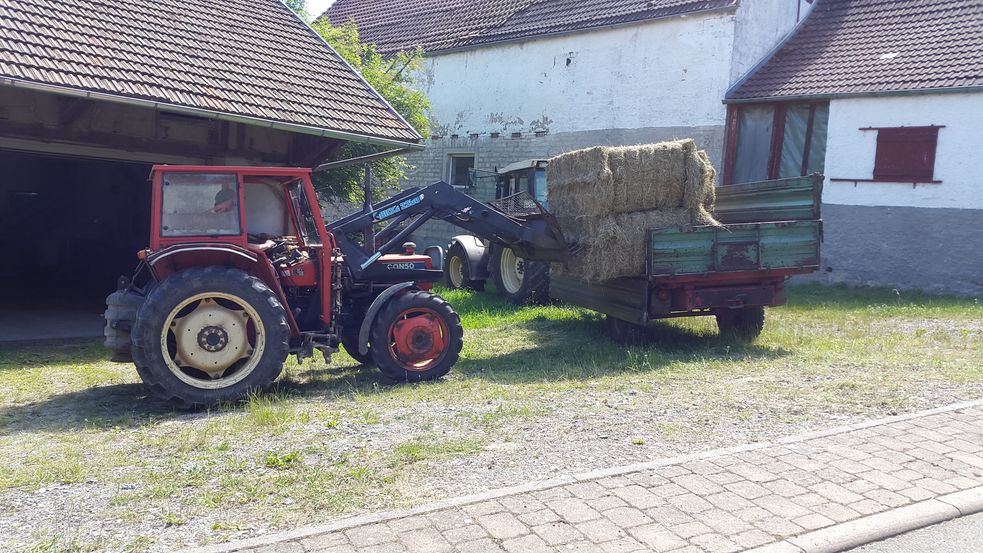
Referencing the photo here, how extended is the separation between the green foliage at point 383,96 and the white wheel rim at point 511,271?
10.9 ft

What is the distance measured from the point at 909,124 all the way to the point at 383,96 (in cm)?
1003

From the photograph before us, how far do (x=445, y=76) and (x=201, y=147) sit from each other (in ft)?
36.4

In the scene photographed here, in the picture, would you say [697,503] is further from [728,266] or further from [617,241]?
[728,266]

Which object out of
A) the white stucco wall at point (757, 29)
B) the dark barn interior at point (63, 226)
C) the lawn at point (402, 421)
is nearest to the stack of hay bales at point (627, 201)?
the lawn at point (402, 421)

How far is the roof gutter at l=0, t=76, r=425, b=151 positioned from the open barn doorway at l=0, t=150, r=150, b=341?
5.33 m

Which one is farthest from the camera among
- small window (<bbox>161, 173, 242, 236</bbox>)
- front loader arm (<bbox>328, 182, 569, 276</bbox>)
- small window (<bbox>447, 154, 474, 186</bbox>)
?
small window (<bbox>447, 154, 474, 186</bbox>)

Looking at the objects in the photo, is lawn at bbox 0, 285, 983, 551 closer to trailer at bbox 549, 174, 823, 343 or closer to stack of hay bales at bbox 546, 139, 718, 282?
trailer at bbox 549, 174, 823, 343

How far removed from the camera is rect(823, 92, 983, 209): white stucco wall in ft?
46.0

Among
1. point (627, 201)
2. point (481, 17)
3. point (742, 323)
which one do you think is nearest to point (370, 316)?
point (627, 201)

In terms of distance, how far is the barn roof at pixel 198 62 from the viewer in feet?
29.3

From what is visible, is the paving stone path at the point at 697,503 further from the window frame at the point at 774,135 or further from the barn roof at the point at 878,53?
the window frame at the point at 774,135

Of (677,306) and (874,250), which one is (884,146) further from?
(677,306)

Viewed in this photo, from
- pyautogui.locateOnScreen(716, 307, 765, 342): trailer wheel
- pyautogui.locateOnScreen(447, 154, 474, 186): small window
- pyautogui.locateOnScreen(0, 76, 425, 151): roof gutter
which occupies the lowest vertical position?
pyautogui.locateOnScreen(716, 307, 765, 342): trailer wheel

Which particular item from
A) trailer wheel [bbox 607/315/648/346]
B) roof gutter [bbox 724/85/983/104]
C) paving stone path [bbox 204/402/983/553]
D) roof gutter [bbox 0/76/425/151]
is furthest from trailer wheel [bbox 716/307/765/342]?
roof gutter [bbox 724/85/983/104]
